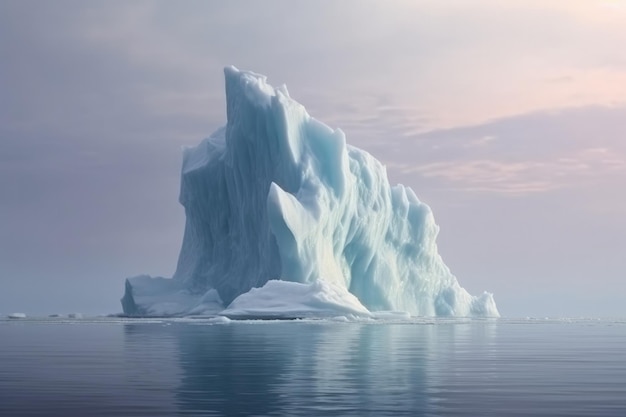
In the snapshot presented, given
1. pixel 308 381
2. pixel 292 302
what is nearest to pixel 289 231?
pixel 292 302

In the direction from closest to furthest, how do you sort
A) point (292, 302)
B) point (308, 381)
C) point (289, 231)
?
point (308, 381), point (292, 302), point (289, 231)

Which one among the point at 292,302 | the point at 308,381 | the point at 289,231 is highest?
the point at 289,231

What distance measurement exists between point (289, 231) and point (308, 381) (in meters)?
23.8

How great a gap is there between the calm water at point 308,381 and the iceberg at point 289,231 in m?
16.6

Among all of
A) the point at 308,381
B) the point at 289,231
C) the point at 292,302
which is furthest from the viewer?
the point at 289,231

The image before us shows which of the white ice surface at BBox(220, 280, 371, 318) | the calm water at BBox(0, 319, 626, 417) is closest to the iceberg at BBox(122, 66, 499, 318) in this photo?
the white ice surface at BBox(220, 280, 371, 318)

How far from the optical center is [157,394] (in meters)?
8.88

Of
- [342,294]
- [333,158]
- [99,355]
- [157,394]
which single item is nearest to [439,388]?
[157,394]

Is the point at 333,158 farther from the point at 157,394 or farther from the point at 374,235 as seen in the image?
the point at 157,394

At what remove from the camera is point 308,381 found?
10273 millimetres

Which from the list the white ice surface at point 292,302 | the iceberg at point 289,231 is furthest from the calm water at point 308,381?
the iceberg at point 289,231

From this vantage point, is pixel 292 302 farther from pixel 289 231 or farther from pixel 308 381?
pixel 308 381

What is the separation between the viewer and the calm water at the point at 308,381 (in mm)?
7969

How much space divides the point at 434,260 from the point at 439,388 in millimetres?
33485
